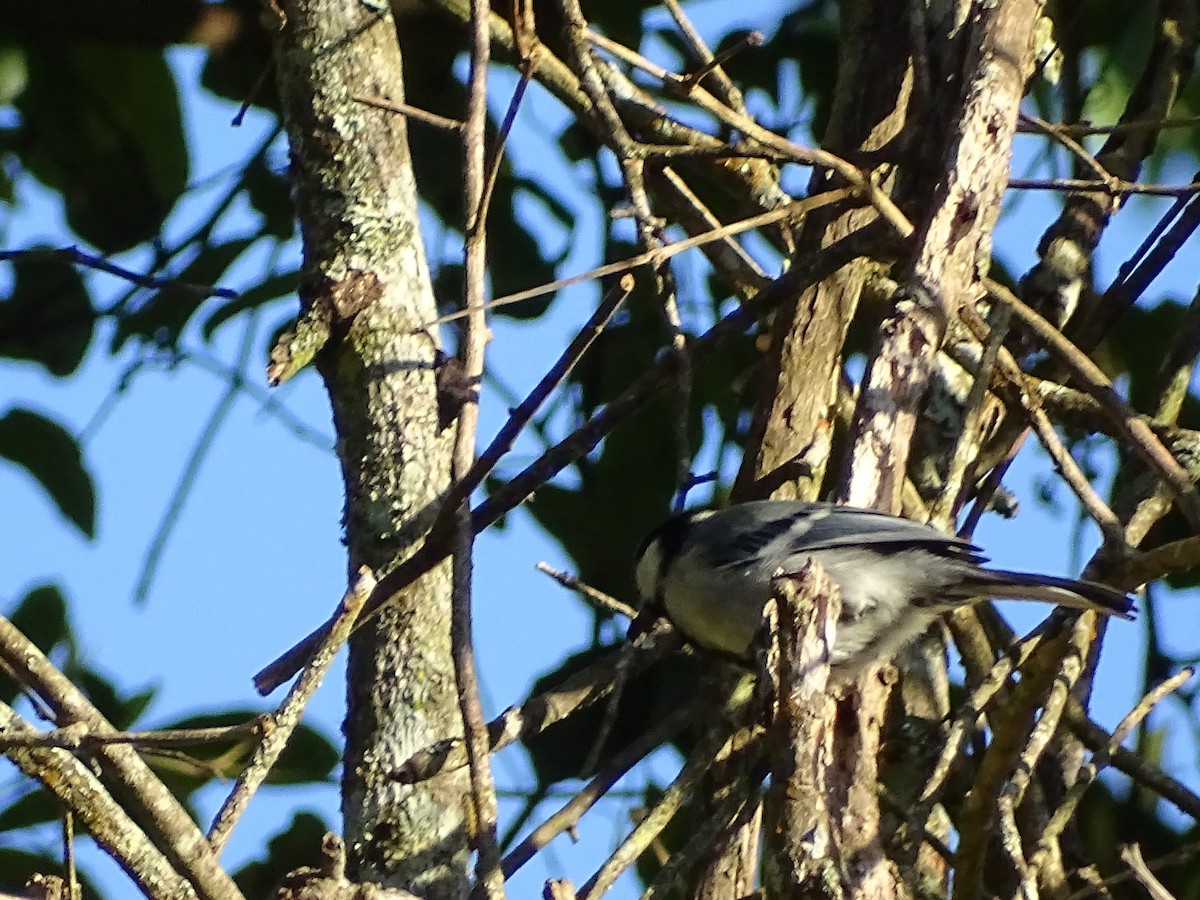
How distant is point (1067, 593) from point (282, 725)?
1007 mm

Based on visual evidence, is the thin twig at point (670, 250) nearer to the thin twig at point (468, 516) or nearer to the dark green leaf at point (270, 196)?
the thin twig at point (468, 516)

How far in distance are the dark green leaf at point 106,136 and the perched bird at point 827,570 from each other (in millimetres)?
958

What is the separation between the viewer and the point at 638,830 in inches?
63.2

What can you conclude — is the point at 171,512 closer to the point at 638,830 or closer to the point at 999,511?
the point at 638,830

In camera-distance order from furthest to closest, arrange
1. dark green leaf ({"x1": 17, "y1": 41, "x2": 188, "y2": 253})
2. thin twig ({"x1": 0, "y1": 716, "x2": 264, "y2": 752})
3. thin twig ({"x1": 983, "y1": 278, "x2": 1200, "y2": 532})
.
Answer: dark green leaf ({"x1": 17, "y1": 41, "x2": 188, "y2": 253}), thin twig ({"x1": 983, "y1": 278, "x2": 1200, "y2": 532}), thin twig ({"x1": 0, "y1": 716, "x2": 264, "y2": 752})

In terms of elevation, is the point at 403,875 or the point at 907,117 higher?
the point at 907,117

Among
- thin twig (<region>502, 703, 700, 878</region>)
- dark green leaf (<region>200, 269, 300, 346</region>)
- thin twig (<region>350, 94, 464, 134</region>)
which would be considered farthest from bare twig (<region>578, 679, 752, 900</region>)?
dark green leaf (<region>200, 269, 300, 346</region>)

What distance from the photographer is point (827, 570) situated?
6.26 feet

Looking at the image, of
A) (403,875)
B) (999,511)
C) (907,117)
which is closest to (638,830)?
(403,875)

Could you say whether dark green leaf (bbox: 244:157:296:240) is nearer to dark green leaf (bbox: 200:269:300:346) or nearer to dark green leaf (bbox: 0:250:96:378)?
dark green leaf (bbox: 200:269:300:346)

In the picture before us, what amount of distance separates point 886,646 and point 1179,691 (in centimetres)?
49

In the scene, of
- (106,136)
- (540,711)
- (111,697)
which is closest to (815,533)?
(540,711)

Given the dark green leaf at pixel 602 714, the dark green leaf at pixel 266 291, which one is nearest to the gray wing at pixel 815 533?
the dark green leaf at pixel 602 714

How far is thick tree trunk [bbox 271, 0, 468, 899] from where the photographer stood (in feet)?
5.47
